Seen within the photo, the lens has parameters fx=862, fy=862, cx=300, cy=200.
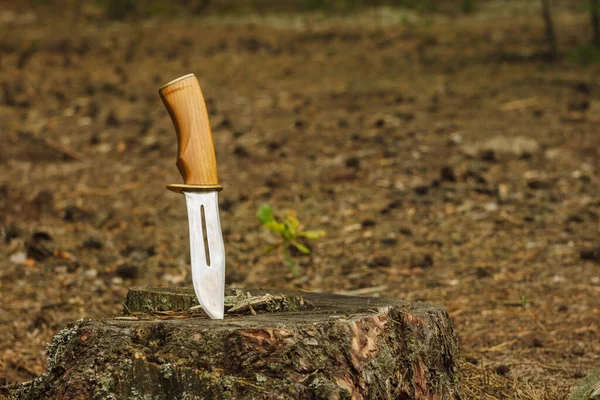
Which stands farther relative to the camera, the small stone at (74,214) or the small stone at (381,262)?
the small stone at (74,214)

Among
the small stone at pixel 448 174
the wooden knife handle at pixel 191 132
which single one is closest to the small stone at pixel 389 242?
the small stone at pixel 448 174

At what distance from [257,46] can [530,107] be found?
422cm

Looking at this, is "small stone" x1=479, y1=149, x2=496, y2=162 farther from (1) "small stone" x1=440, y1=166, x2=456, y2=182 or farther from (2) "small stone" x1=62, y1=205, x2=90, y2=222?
(2) "small stone" x1=62, y1=205, x2=90, y2=222

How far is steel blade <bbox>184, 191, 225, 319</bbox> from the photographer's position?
2.99 m

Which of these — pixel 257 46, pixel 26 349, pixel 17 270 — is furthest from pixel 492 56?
pixel 26 349

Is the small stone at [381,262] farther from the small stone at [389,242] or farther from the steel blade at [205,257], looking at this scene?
the steel blade at [205,257]

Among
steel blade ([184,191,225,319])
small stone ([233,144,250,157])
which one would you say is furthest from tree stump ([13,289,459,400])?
small stone ([233,144,250,157])

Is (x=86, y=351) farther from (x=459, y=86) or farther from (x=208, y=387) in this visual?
(x=459, y=86)

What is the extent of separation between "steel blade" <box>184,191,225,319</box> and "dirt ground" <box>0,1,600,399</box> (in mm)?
1211

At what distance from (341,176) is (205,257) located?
423 cm

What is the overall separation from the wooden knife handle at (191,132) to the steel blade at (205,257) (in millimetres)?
71

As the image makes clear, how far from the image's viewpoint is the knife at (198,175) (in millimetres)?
3000

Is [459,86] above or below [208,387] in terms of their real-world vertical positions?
above

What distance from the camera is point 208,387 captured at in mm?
2713
